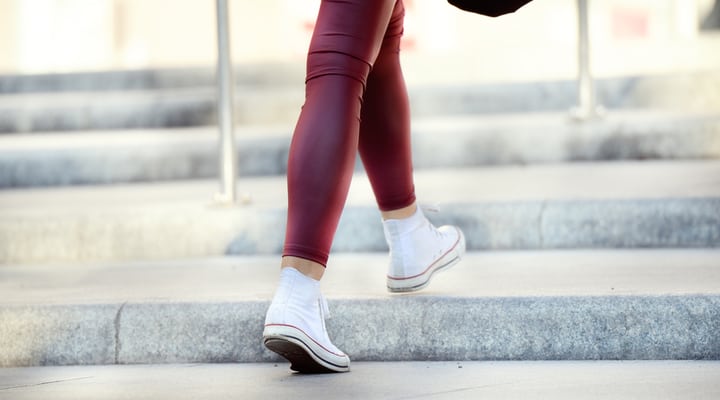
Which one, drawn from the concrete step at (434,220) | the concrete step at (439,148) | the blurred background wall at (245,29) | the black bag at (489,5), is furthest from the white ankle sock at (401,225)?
the blurred background wall at (245,29)

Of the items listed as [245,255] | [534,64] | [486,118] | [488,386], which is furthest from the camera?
[534,64]

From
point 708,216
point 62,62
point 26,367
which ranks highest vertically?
point 62,62

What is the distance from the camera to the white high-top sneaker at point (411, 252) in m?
1.53

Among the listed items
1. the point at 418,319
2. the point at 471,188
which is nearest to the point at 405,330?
the point at 418,319

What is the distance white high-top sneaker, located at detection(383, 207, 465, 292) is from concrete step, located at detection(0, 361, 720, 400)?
133 millimetres

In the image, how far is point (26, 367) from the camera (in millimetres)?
1544

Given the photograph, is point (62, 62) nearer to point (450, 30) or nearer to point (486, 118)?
point (450, 30)

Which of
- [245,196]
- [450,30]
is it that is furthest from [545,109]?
[450,30]

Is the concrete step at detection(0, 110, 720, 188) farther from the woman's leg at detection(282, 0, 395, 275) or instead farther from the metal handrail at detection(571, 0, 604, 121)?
the woman's leg at detection(282, 0, 395, 275)

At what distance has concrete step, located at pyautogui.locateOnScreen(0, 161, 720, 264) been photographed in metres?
1.97

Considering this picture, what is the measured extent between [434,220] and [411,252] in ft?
1.71

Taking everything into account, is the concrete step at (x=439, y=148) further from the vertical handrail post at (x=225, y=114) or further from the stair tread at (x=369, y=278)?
the stair tread at (x=369, y=278)

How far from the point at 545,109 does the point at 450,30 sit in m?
1.77

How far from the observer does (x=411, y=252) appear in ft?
5.04
